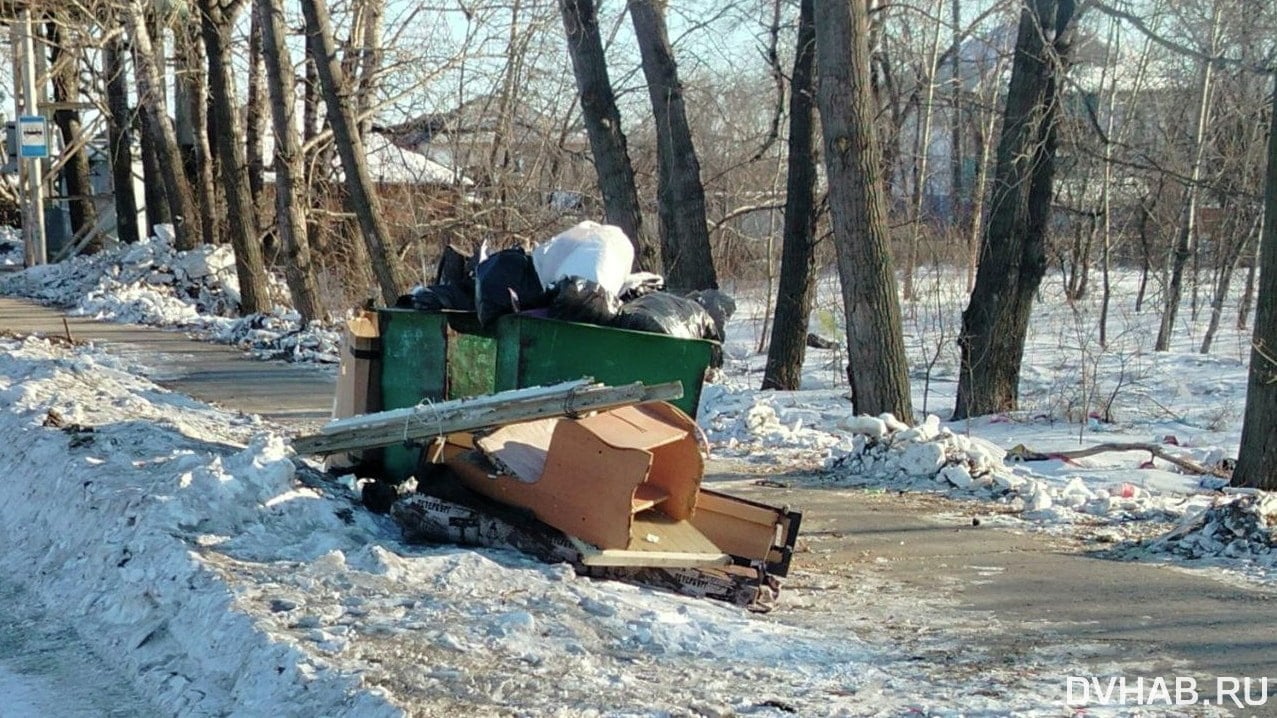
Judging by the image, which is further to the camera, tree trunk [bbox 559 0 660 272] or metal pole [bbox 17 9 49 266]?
metal pole [bbox 17 9 49 266]

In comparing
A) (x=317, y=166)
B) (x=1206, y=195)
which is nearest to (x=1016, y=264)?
(x=317, y=166)

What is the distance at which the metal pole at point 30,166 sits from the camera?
25.2 meters

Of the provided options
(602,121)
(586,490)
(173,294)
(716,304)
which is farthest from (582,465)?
(173,294)

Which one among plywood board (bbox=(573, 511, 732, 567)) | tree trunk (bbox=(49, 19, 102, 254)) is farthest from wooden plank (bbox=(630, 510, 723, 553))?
tree trunk (bbox=(49, 19, 102, 254))

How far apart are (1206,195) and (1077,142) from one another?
2004 centimetres

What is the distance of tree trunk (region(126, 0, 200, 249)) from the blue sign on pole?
10.9 ft

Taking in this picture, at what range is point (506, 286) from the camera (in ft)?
22.9

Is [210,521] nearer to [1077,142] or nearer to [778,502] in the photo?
[778,502]

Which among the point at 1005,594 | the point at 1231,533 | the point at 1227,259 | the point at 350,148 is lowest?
the point at 1005,594

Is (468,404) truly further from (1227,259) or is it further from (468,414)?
(1227,259)

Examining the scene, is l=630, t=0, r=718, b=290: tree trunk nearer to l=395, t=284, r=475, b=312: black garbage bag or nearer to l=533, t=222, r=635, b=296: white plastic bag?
l=533, t=222, r=635, b=296: white plastic bag

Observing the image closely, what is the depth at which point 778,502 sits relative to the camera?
815cm

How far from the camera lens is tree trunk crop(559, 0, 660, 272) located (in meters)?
12.7

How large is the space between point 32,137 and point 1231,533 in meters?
25.0
